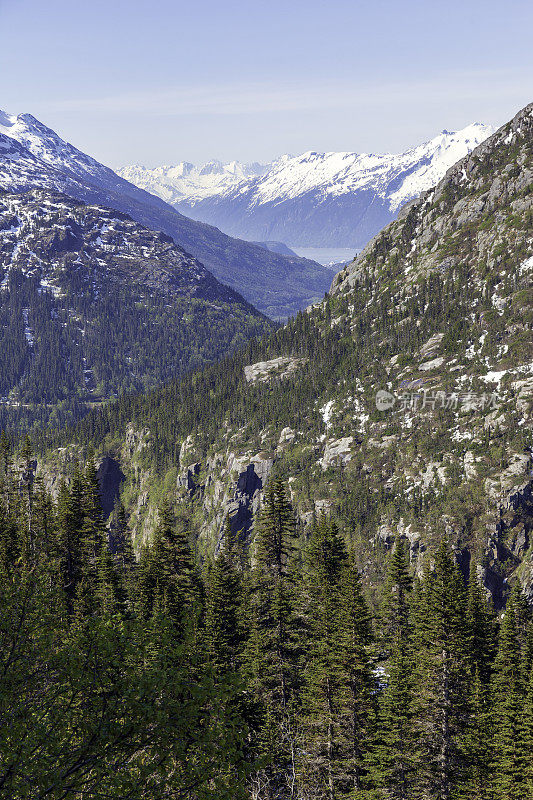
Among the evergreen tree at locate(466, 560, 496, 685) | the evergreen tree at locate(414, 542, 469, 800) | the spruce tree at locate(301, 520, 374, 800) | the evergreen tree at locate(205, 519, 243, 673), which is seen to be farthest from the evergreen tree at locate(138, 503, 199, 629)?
the evergreen tree at locate(466, 560, 496, 685)

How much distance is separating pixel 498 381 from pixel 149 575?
148591 millimetres

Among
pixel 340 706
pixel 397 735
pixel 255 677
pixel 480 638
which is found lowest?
pixel 397 735

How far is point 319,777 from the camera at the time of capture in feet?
163

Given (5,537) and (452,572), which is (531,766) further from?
(5,537)

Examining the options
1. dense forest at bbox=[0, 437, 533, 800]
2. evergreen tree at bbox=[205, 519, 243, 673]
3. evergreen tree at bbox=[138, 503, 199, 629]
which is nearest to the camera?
dense forest at bbox=[0, 437, 533, 800]

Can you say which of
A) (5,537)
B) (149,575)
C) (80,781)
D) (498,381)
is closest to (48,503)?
(5,537)

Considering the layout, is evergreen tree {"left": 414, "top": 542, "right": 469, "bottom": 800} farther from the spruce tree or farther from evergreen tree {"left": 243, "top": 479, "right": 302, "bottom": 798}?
evergreen tree {"left": 243, "top": 479, "right": 302, "bottom": 798}

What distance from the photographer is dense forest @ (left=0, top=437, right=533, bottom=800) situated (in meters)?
16.0

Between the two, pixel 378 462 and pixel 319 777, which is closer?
pixel 319 777

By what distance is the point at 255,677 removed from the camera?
5322 cm

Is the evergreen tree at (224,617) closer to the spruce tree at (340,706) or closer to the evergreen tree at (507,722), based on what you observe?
the spruce tree at (340,706)

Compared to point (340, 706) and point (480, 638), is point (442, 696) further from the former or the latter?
point (480, 638)

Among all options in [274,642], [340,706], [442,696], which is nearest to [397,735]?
[442,696]

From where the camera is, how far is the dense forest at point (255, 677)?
631 inches
